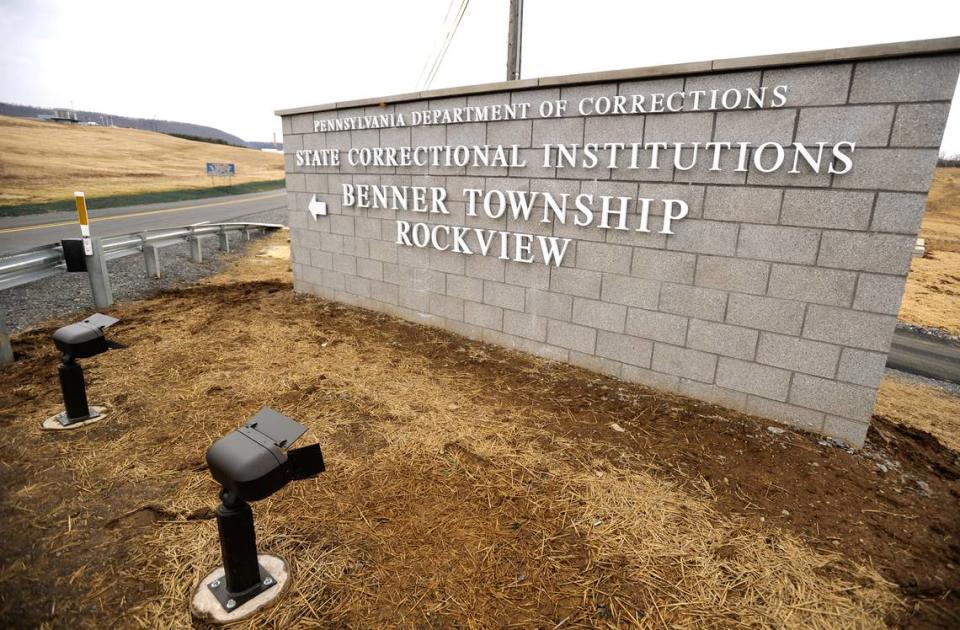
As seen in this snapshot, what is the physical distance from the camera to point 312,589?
2314 mm

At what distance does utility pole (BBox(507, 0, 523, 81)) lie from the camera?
5.30 metres

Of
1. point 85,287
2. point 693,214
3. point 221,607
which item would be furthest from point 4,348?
point 693,214

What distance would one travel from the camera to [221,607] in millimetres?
2209

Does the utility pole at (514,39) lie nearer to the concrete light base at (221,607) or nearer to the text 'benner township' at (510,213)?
the text 'benner township' at (510,213)

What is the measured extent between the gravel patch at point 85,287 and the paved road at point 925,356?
10029 millimetres

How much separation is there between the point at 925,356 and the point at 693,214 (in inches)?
192

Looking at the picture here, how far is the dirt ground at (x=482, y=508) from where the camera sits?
2258 mm

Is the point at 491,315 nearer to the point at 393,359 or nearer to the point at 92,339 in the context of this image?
the point at 393,359

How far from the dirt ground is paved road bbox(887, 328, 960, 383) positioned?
200cm

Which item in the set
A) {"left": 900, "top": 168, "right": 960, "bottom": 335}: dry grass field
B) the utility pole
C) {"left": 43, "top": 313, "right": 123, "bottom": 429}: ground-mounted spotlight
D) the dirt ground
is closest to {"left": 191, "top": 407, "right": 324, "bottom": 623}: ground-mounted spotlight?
the dirt ground

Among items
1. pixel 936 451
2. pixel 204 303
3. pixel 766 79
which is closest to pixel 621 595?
pixel 936 451

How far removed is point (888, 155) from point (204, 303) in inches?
303

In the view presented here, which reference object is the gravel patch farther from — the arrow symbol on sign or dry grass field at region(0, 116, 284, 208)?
dry grass field at region(0, 116, 284, 208)

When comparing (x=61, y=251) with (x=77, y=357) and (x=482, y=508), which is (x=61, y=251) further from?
(x=482, y=508)
